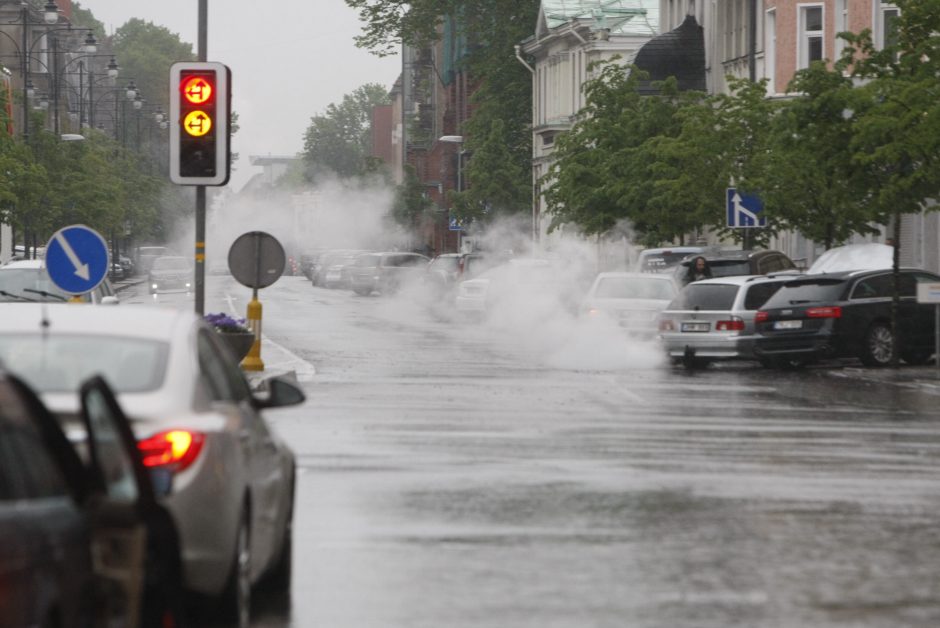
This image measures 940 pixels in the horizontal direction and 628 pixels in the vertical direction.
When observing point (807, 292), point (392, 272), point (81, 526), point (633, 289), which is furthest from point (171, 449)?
point (392, 272)

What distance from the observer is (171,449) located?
25.7ft

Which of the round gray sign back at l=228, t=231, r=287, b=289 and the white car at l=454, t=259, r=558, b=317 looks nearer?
the round gray sign back at l=228, t=231, r=287, b=289

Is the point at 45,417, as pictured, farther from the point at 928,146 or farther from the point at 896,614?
the point at 928,146

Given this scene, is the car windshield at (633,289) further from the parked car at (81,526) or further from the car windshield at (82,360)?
the parked car at (81,526)

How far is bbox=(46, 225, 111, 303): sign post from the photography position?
2292cm

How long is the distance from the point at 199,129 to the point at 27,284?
691cm

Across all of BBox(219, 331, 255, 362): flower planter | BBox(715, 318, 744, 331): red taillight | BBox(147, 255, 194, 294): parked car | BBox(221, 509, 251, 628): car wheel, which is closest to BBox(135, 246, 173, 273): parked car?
BBox(147, 255, 194, 294): parked car

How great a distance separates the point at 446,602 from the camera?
9438 millimetres

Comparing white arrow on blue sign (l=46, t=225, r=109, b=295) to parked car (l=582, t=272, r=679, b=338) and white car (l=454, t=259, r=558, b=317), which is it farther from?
white car (l=454, t=259, r=558, b=317)

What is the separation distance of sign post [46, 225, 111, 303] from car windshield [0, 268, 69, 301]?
13.2ft

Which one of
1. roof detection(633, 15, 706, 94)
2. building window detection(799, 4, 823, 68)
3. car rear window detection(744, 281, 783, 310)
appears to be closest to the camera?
car rear window detection(744, 281, 783, 310)

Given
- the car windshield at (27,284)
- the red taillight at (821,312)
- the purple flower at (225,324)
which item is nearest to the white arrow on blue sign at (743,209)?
the red taillight at (821,312)

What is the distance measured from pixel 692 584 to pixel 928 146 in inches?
806

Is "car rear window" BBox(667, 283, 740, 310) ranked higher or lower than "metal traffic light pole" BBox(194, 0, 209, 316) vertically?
lower
